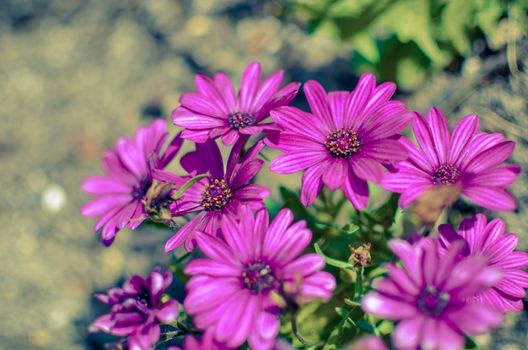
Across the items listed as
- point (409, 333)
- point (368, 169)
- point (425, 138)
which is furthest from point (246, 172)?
point (409, 333)

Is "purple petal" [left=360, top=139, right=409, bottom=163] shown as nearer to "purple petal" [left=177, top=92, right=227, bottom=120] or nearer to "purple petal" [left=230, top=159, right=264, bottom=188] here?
"purple petal" [left=230, top=159, right=264, bottom=188]

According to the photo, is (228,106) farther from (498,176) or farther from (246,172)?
(498,176)

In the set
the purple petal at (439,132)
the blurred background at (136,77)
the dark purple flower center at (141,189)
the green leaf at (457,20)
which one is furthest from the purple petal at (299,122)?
the green leaf at (457,20)

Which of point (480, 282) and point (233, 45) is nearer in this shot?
point (480, 282)

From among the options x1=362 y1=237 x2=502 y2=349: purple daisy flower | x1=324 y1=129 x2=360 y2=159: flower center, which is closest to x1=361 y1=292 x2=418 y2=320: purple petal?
x1=362 y1=237 x2=502 y2=349: purple daisy flower

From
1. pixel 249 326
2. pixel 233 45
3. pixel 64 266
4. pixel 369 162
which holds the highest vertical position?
pixel 233 45

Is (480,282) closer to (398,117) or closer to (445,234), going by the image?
(445,234)

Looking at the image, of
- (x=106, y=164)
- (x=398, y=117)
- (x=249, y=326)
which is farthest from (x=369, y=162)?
(x=106, y=164)

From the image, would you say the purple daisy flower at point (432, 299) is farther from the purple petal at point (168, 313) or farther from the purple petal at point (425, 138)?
the purple petal at point (168, 313)
